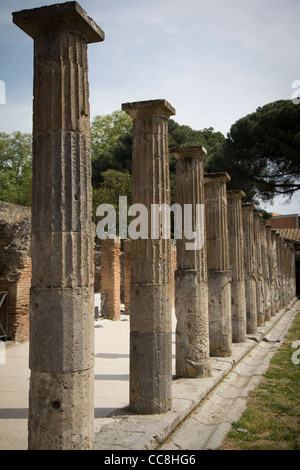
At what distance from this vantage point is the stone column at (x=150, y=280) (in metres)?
5.28

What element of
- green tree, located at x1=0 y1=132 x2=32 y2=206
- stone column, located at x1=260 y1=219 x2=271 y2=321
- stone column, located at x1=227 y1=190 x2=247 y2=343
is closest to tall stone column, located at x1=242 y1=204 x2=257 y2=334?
stone column, located at x1=227 y1=190 x2=247 y2=343

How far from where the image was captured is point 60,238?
140 inches

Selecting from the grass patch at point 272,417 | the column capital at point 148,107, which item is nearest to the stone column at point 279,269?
the grass patch at point 272,417

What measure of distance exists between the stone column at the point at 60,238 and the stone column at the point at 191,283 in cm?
345

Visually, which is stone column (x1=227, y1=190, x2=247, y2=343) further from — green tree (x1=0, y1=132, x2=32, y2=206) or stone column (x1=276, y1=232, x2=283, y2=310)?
green tree (x1=0, y1=132, x2=32, y2=206)

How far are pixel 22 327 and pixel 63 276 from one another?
7.52 m

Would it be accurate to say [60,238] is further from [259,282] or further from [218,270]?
[259,282]

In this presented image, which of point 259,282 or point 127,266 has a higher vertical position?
point 127,266

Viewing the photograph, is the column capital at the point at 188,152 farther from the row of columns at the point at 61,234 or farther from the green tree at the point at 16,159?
the green tree at the point at 16,159

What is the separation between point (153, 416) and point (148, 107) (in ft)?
11.7

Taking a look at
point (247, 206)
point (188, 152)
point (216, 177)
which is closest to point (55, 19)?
point (188, 152)
